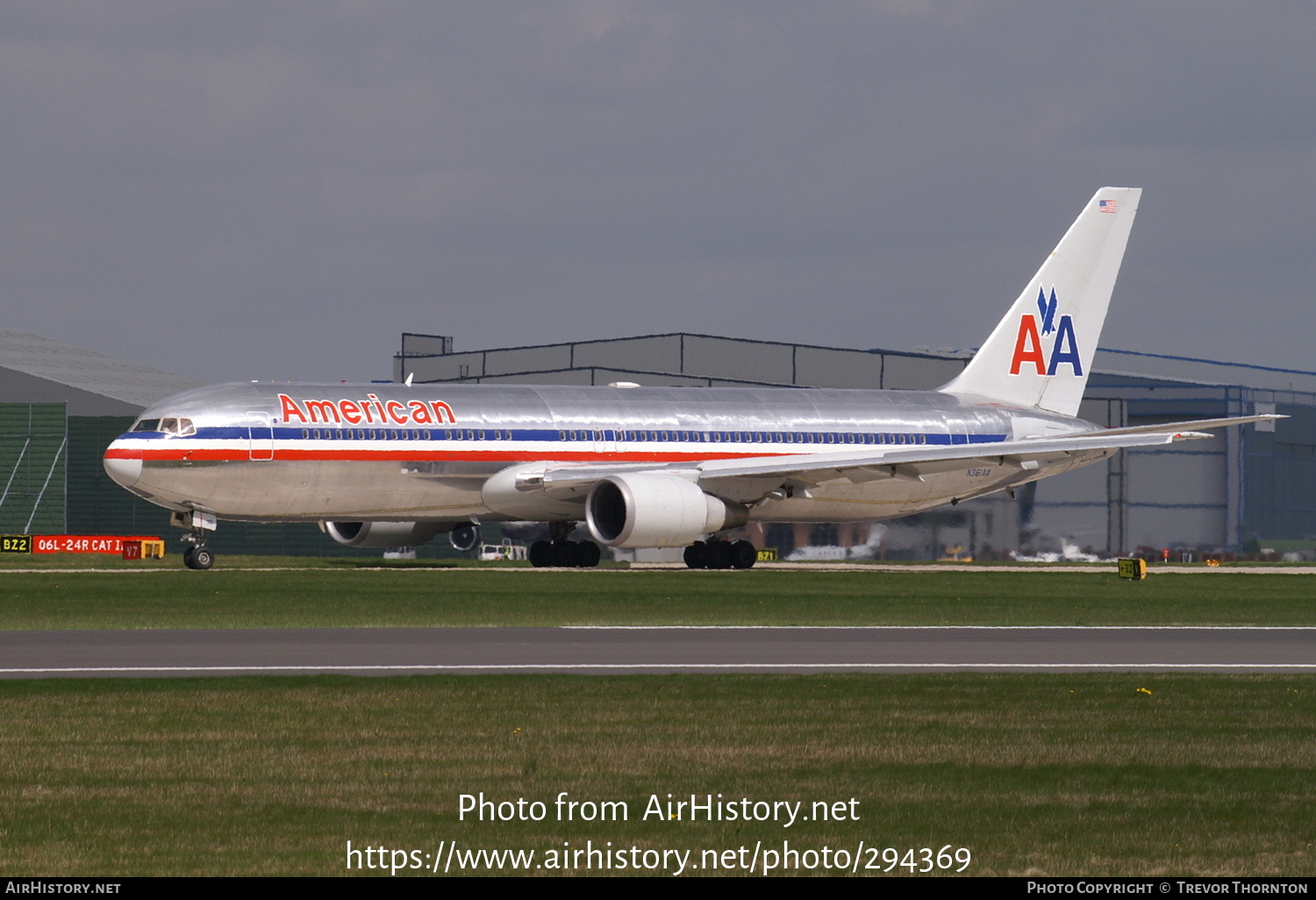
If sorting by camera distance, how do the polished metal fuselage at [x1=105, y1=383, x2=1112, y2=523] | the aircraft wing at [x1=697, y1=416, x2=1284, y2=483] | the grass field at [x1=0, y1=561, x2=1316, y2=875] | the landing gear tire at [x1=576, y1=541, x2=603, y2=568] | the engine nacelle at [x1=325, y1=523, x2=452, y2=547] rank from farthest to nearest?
the engine nacelle at [x1=325, y1=523, x2=452, y2=547], the landing gear tire at [x1=576, y1=541, x2=603, y2=568], the aircraft wing at [x1=697, y1=416, x2=1284, y2=483], the polished metal fuselage at [x1=105, y1=383, x2=1112, y2=523], the grass field at [x1=0, y1=561, x2=1316, y2=875]

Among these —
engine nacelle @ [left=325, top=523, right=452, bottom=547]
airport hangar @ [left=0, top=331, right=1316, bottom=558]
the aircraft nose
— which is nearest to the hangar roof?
airport hangar @ [left=0, top=331, right=1316, bottom=558]

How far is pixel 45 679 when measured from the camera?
19.4m

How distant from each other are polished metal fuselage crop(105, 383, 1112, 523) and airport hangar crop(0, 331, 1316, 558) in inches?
237

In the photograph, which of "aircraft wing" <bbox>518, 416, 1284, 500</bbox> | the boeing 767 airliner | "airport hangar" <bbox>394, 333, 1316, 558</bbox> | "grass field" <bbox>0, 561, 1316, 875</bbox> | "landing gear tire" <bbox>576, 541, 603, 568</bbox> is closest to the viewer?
"grass field" <bbox>0, 561, 1316, 875</bbox>

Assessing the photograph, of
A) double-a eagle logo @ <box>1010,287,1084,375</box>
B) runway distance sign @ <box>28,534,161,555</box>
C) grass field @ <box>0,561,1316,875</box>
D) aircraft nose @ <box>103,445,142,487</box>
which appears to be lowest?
runway distance sign @ <box>28,534,161,555</box>

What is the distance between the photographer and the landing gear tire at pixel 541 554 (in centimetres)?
5119

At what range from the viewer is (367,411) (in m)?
46.7

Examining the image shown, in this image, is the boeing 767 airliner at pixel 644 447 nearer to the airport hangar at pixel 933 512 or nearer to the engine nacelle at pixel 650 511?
the engine nacelle at pixel 650 511

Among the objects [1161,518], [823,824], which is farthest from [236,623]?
[1161,518]

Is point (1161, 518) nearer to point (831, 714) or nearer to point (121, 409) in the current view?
point (121, 409)

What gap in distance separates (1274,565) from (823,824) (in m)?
52.0

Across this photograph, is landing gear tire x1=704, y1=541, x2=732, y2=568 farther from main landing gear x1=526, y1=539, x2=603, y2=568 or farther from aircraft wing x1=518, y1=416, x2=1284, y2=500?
main landing gear x1=526, y1=539, x2=603, y2=568

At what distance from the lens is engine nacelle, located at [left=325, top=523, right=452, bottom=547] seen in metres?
52.3

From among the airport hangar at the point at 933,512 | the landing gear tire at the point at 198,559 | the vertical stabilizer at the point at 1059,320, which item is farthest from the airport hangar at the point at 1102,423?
the landing gear tire at the point at 198,559
